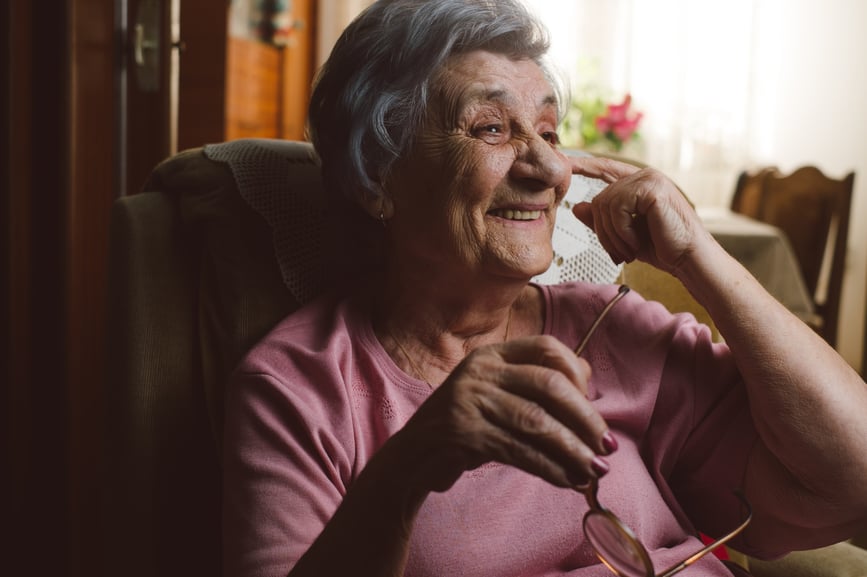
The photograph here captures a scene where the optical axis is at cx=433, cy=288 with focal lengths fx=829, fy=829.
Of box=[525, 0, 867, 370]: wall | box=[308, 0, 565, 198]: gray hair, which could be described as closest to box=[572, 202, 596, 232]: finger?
box=[308, 0, 565, 198]: gray hair

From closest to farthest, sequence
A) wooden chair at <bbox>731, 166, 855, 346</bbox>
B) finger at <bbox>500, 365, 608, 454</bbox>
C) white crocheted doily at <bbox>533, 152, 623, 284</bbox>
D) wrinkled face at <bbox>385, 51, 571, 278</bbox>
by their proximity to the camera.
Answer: finger at <bbox>500, 365, 608, 454</bbox> < wrinkled face at <bbox>385, 51, 571, 278</bbox> < white crocheted doily at <bbox>533, 152, 623, 284</bbox> < wooden chair at <bbox>731, 166, 855, 346</bbox>

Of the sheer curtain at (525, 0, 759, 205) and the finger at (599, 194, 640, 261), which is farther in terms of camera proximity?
the sheer curtain at (525, 0, 759, 205)

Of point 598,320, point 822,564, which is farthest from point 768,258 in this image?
point 598,320

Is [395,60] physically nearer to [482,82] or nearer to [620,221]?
[482,82]

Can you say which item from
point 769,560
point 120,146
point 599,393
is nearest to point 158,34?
point 120,146

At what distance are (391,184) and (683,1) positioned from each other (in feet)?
14.3

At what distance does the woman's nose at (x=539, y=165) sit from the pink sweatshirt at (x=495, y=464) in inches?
7.9

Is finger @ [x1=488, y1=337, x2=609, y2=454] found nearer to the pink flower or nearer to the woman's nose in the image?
the woman's nose

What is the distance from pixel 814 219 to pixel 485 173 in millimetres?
3280

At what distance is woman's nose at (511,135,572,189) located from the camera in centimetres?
109

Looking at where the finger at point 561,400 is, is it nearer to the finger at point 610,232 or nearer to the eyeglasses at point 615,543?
the eyeglasses at point 615,543

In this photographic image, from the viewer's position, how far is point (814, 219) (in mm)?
3879

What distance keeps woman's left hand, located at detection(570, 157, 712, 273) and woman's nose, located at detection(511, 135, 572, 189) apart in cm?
7

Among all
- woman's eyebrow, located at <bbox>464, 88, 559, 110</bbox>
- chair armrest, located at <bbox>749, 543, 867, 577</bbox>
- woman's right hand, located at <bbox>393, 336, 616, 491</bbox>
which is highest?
woman's eyebrow, located at <bbox>464, 88, 559, 110</bbox>
